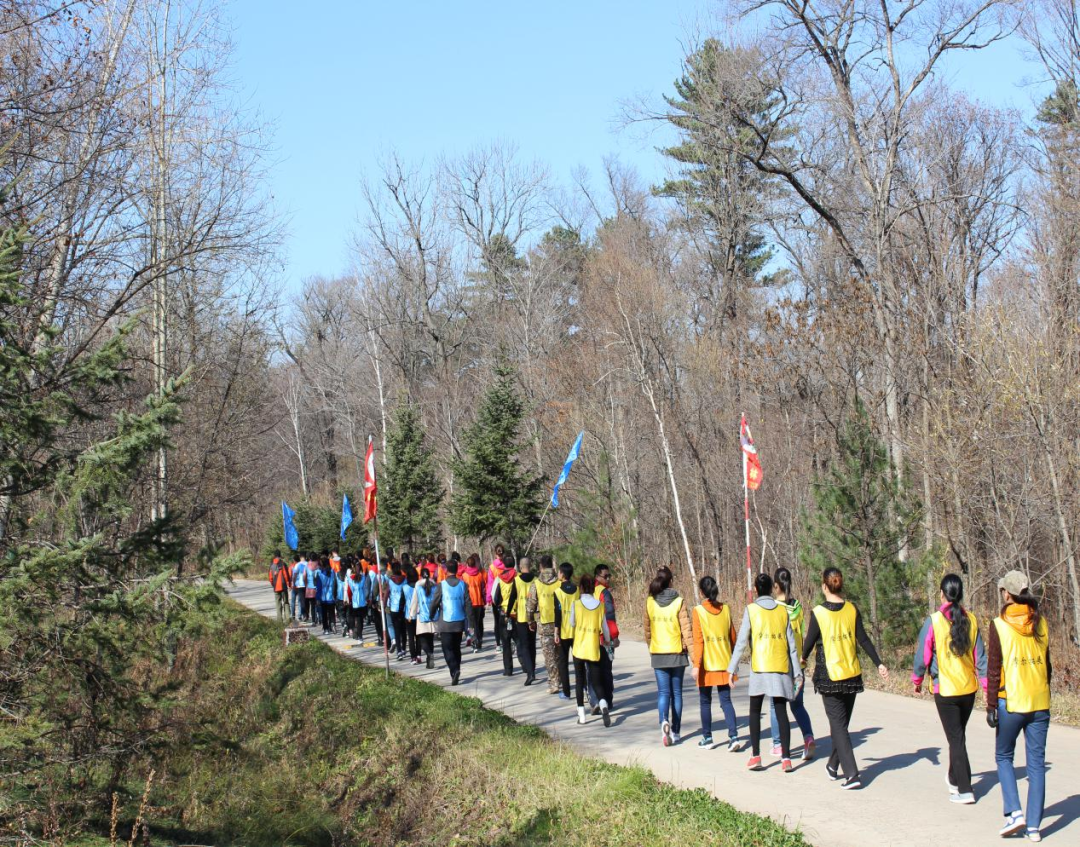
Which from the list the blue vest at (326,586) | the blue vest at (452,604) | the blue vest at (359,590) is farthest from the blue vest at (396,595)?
the blue vest at (326,586)

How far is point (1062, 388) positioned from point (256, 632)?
62.7 feet

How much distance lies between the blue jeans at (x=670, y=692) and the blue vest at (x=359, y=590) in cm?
1207

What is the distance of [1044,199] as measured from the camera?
80.1 ft

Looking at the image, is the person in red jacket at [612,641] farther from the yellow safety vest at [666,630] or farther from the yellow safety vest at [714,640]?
the yellow safety vest at [714,640]

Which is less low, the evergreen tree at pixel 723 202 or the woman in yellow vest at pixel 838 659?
the evergreen tree at pixel 723 202

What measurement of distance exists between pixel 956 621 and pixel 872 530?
9.16 metres

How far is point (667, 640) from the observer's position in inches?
424

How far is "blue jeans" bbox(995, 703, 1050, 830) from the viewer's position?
746 centimetres

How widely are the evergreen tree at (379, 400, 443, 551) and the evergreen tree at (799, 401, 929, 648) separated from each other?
19551 millimetres

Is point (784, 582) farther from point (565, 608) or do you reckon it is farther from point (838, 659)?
point (565, 608)

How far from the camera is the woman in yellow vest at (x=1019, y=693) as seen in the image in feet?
24.6

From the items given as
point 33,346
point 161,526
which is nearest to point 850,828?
point 161,526

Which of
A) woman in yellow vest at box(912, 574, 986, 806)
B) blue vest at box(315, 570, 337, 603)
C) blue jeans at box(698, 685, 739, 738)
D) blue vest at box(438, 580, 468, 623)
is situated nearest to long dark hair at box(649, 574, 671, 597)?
blue jeans at box(698, 685, 739, 738)

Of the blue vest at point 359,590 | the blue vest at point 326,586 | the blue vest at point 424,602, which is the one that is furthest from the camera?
the blue vest at point 326,586
